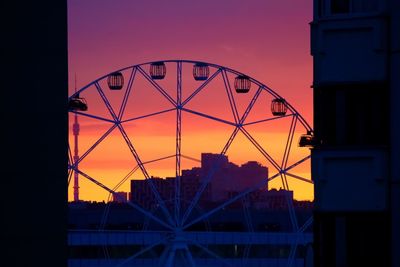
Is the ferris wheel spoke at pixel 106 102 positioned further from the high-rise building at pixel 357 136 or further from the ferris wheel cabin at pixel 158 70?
the high-rise building at pixel 357 136

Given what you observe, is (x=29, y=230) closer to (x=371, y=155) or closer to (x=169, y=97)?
(x=371, y=155)

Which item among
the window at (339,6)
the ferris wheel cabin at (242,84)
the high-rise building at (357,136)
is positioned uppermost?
the ferris wheel cabin at (242,84)

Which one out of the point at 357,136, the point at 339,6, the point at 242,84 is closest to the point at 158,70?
the point at 242,84

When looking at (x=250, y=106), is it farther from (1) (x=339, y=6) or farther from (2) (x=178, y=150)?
(1) (x=339, y=6)

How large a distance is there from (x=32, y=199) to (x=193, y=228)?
423 feet

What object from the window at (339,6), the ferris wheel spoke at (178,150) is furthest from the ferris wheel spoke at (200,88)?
the window at (339,6)

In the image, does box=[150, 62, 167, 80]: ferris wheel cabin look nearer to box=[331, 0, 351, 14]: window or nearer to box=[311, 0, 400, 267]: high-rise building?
box=[331, 0, 351, 14]: window

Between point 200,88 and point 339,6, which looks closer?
point 339,6

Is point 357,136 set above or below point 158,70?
below

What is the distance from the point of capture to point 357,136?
14023 mm

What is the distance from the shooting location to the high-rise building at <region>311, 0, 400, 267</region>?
532 inches

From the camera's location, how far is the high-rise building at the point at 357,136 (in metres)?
13.5

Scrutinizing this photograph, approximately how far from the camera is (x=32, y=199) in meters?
10.2

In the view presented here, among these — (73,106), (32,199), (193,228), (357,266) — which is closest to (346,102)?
(357,266)
